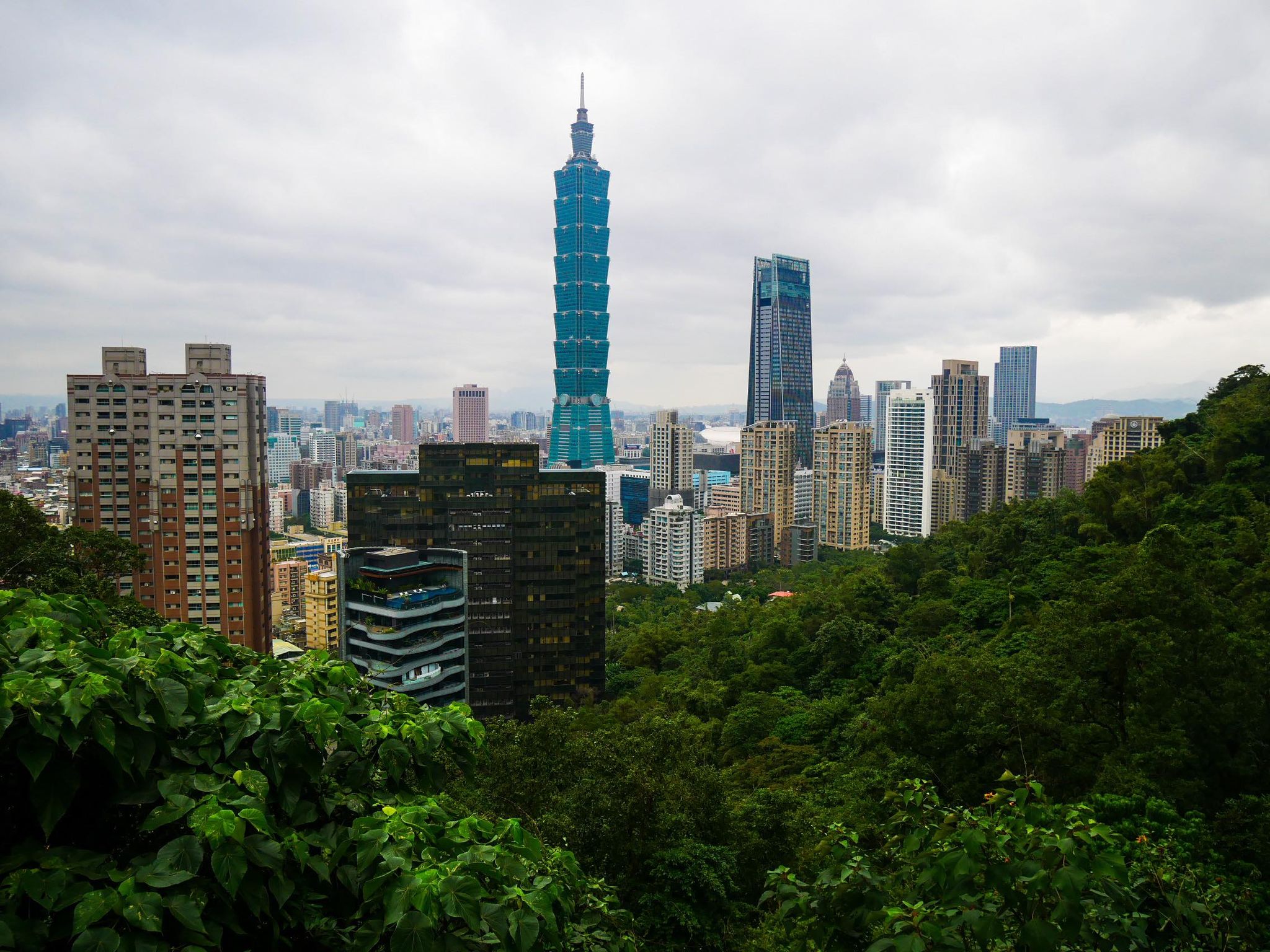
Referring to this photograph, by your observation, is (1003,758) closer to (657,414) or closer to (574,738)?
(574,738)

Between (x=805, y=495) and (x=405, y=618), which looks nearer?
(x=405, y=618)

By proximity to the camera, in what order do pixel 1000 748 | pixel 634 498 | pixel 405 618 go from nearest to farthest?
pixel 1000 748
pixel 405 618
pixel 634 498

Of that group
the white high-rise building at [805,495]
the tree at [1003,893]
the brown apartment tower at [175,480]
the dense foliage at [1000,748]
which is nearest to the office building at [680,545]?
the white high-rise building at [805,495]

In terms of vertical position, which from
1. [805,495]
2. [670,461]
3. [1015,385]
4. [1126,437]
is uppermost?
[1015,385]

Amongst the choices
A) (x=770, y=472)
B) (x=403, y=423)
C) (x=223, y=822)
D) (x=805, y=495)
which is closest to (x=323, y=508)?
(x=770, y=472)

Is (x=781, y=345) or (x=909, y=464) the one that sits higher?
(x=781, y=345)

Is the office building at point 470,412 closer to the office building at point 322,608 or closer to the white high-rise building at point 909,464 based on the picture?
the white high-rise building at point 909,464

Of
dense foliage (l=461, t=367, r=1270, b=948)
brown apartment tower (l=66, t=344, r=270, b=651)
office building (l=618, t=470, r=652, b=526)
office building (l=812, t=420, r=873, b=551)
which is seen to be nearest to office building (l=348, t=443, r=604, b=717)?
brown apartment tower (l=66, t=344, r=270, b=651)

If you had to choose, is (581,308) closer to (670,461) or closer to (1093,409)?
(670,461)
